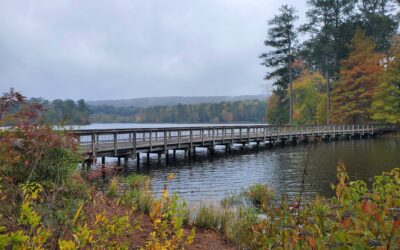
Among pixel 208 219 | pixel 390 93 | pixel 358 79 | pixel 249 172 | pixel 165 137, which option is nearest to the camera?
pixel 208 219

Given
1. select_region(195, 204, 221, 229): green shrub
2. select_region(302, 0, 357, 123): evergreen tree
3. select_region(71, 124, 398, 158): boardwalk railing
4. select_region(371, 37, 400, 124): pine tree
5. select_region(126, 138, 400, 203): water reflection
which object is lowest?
select_region(126, 138, 400, 203): water reflection

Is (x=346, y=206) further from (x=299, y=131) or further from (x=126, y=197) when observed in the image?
(x=299, y=131)

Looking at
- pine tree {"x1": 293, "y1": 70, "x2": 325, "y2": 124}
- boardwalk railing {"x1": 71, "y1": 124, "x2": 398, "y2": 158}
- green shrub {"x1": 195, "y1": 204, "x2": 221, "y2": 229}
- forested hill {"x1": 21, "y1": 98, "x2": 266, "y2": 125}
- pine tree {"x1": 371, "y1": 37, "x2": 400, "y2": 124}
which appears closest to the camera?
green shrub {"x1": 195, "y1": 204, "x2": 221, "y2": 229}

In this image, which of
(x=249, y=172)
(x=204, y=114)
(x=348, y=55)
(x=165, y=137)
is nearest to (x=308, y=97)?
(x=348, y=55)

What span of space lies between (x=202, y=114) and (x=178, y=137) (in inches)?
4732

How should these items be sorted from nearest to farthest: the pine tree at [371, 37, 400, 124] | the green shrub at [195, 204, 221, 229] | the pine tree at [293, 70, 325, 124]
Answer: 1. the green shrub at [195, 204, 221, 229]
2. the pine tree at [371, 37, 400, 124]
3. the pine tree at [293, 70, 325, 124]

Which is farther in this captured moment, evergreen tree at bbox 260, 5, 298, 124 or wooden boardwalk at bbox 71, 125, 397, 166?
evergreen tree at bbox 260, 5, 298, 124

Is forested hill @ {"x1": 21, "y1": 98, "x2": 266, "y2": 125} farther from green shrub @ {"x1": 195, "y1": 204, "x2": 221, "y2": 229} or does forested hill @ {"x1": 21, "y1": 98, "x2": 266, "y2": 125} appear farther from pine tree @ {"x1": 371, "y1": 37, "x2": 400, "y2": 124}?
green shrub @ {"x1": 195, "y1": 204, "x2": 221, "y2": 229}

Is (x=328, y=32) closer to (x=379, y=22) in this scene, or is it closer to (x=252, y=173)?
(x=379, y=22)

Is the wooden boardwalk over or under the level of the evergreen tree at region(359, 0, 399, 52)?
under

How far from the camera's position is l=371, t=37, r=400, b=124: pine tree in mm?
46562

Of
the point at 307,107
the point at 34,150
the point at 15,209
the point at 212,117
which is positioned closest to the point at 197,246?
the point at 15,209

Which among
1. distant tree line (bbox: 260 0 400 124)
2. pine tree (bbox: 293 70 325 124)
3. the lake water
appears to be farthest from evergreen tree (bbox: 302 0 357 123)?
the lake water

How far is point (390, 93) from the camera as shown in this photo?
1900 inches
